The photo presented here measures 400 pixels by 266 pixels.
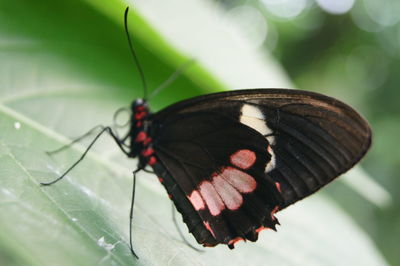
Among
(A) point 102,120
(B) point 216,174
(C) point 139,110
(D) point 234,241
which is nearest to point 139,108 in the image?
(C) point 139,110

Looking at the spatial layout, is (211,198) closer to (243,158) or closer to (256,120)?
(243,158)

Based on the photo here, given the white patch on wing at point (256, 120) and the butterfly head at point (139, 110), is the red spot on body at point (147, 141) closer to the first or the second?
the butterfly head at point (139, 110)

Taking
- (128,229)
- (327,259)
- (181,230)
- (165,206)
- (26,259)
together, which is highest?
(26,259)

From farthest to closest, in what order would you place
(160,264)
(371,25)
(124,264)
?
(371,25)
(160,264)
(124,264)

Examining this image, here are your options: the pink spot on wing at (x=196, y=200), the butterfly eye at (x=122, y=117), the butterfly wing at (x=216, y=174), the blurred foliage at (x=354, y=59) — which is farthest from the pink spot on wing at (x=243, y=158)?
the blurred foliage at (x=354, y=59)

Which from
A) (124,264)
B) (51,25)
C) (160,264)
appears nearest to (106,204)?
(160,264)

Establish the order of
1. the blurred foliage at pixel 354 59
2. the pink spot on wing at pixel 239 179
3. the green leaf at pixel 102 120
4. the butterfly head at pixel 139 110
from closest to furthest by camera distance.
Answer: the green leaf at pixel 102 120 → the butterfly head at pixel 139 110 → the pink spot on wing at pixel 239 179 → the blurred foliage at pixel 354 59

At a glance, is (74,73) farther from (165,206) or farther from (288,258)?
(288,258)

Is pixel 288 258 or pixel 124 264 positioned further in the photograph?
pixel 288 258
